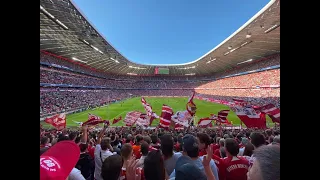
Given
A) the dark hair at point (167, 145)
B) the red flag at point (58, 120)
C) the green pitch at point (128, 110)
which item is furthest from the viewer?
the green pitch at point (128, 110)

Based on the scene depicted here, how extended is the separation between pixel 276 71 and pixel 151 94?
158 ft

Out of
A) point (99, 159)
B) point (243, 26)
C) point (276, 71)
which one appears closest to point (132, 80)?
point (276, 71)

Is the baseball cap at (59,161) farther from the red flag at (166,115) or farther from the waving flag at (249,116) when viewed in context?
the red flag at (166,115)

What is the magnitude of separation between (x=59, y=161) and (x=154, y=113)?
600 inches

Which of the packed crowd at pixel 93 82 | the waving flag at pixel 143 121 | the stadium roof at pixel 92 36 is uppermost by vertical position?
the stadium roof at pixel 92 36

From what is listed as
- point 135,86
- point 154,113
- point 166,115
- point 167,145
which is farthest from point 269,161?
point 135,86

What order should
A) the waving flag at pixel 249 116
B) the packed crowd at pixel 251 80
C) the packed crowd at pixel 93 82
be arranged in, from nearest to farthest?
the waving flag at pixel 249 116, the packed crowd at pixel 93 82, the packed crowd at pixel 251 80

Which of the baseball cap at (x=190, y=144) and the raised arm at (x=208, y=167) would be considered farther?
the baseball cap at (x=190, y=144)

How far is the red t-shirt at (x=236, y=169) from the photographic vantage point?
11.0 feet

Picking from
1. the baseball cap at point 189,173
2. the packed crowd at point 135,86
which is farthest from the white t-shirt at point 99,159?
the packed crowd at point 135,86

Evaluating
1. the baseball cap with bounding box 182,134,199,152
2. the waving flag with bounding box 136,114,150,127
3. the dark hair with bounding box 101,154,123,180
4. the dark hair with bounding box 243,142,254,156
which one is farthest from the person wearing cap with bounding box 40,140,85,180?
the waving flag with bounding box 136,114,150,127

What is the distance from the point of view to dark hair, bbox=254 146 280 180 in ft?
5.51

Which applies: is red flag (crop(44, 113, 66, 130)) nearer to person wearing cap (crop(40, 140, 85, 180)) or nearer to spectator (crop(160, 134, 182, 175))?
spectator (crop(160, 134, 182, 175))
